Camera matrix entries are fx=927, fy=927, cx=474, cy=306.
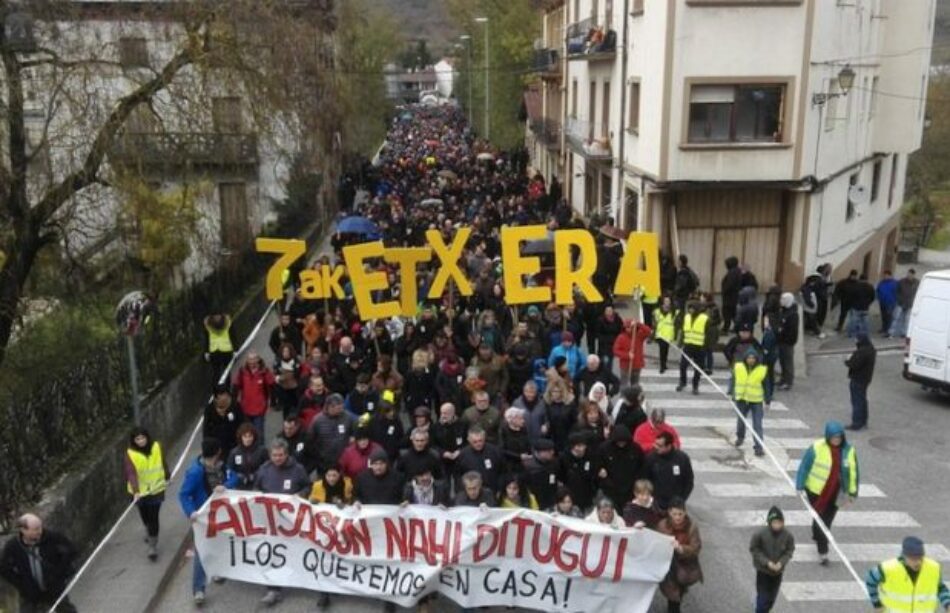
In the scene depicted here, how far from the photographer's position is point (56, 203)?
12289 millimetres

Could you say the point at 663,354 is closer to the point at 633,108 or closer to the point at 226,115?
the point at 226,115

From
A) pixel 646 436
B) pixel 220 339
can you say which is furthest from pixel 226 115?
pixel 646 436

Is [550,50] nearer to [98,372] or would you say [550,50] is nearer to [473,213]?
[473,213]

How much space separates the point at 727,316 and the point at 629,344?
17.3 ft

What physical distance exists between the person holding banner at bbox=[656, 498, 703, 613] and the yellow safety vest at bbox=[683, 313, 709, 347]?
688 centimetres

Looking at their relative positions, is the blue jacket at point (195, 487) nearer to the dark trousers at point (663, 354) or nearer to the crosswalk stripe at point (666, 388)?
the crosswalk stripe at point (666, 388)

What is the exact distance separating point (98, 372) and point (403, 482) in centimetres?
474

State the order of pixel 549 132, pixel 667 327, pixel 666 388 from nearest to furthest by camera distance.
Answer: pixel 667 327 < pixel 666 388 < pixel 549 132

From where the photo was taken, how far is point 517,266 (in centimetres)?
1355

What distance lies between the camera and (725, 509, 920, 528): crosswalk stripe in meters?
10.6

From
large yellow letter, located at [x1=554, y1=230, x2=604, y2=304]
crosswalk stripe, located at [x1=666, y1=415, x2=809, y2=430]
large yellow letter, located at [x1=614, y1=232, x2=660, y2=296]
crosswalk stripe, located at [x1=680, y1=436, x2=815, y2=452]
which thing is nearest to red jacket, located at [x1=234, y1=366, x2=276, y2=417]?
large yellow letter, located at [x1=554, y1=230, x2=604, y2=304]

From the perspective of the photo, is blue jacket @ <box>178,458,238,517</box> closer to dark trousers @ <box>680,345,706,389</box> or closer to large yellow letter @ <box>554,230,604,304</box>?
large yellow letter @ <box>554,230,604,304</box>

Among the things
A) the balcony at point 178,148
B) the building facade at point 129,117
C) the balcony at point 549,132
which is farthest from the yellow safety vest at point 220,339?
the balcony at point 549,132

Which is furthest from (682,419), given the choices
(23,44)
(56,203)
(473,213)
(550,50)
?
(550,50)
